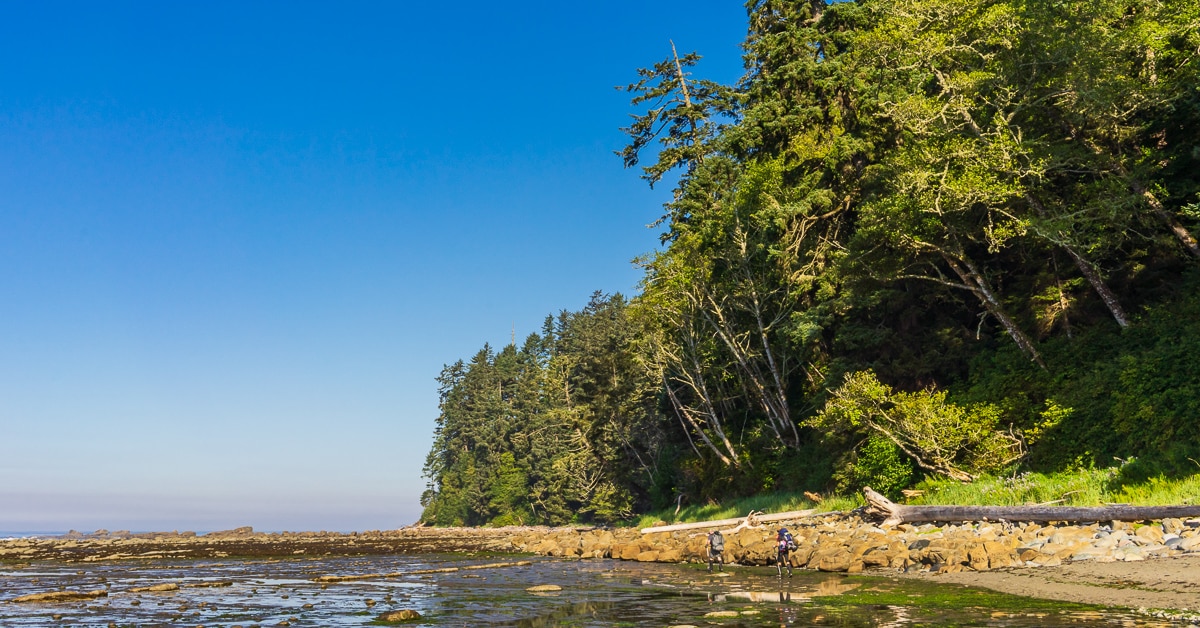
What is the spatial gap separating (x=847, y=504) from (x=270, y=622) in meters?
21.6

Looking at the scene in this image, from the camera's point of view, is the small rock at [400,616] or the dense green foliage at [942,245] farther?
the dense green foliage at [942,245]

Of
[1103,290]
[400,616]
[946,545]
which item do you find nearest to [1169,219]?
[1103,290]

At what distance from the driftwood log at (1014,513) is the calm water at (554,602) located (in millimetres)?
4758

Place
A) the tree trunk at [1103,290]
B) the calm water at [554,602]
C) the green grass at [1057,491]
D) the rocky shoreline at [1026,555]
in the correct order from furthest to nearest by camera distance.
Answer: the tree trunk at [1103,290]
the green grass at [1057,491]
the rocky shoreline at [1026,555]
the calm water at [554,602]

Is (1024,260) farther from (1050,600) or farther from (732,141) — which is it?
(1050,600)

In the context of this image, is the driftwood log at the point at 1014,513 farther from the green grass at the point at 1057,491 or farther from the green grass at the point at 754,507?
the green grass at the point at 754,507

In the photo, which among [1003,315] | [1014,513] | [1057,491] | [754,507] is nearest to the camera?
[1014,513]

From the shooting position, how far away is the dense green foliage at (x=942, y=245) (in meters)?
22.4

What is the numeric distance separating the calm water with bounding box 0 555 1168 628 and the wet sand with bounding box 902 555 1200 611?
0.82 metres

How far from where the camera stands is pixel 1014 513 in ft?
63.9

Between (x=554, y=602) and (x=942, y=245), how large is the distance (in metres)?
19.0

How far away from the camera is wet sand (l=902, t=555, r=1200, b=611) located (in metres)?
11.3

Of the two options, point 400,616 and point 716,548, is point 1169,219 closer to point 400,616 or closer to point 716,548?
point 716,548

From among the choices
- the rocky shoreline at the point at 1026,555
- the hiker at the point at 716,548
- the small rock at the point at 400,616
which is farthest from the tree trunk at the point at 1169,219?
the small rock at the point at 400,616
